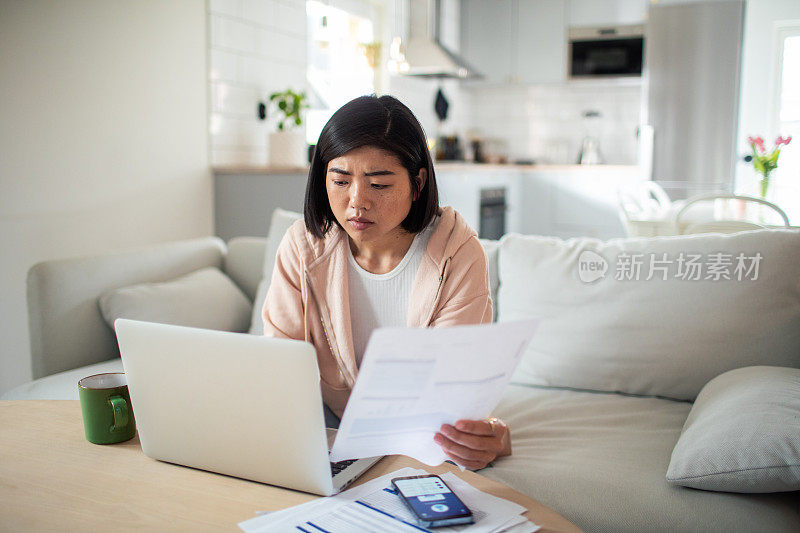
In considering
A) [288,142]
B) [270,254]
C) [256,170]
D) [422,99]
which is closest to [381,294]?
[270,254]

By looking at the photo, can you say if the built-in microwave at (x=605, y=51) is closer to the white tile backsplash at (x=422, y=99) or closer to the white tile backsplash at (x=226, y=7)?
the white tile backsplash at (x=422, y=99)

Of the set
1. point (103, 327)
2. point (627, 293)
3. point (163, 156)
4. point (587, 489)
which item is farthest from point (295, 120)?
point (587, 489)

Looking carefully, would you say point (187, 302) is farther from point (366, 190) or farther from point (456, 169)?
point (456, 169)

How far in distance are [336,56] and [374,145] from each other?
12.4 ft

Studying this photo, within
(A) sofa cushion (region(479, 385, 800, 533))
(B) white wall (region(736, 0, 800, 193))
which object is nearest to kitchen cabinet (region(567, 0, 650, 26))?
(B) white wall (region(736, 0, 800, 193))

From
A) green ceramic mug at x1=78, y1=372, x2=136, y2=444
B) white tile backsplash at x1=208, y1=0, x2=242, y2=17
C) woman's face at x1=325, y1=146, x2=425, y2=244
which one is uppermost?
white tile backsplash at x1=208, y1=0, x2=242, y2=17

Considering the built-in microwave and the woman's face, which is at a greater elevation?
the built-in microwave

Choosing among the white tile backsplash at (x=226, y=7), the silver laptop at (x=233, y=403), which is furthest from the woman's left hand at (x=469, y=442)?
Result: the white tile backsplash at (x=226, y=7)

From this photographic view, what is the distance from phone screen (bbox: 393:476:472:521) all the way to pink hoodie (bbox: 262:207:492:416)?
0.39 m

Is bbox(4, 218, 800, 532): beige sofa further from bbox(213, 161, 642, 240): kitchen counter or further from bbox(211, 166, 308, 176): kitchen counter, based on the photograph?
bbox(213, 161, 642, 240): kitchen counter

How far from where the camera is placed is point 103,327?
2006 mm

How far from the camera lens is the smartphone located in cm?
75

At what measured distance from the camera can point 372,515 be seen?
77 centimetres

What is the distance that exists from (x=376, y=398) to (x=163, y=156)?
278cm
